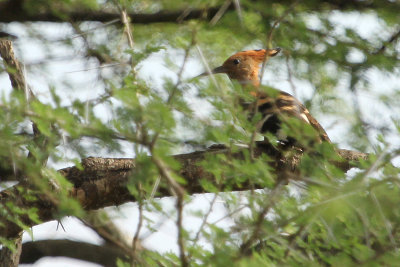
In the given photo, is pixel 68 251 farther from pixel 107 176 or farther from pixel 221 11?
pixel 221 11

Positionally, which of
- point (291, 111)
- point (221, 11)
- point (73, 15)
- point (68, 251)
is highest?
point (73, 15)

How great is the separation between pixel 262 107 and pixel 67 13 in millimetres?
1664

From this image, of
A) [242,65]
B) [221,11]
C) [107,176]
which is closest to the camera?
[221,11]

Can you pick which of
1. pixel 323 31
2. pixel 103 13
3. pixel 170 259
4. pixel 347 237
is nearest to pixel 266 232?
pixel 347 237

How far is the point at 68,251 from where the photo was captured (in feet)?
18.7

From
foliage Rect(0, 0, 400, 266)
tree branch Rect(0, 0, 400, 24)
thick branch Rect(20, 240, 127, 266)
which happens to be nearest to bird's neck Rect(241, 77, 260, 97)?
foliage Rect(0, 0, 400, 266)

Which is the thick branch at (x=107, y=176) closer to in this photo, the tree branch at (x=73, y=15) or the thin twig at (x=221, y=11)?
the thin twig at (x=221, y=11)

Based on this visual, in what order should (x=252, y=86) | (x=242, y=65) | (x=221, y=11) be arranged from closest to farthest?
1. (x=252, y=86)
2. (x=221, y=11)
3. (x=242, y=65)

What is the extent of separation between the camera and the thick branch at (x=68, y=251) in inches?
216

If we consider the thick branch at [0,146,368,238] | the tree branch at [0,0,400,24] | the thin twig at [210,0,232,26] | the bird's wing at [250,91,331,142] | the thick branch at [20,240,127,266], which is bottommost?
Answer: the thick branch at [20,240,127,266]

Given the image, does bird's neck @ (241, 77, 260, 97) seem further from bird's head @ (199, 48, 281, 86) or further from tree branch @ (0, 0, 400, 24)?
bird's head @ (199, 48, 281, 86)

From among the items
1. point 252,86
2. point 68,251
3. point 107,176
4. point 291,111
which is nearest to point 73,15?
point 107,176

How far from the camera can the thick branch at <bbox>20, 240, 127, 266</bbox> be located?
216 inches

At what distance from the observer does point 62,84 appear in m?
4.95
